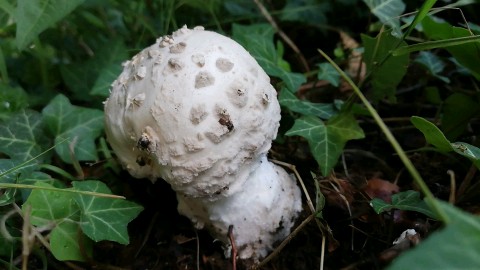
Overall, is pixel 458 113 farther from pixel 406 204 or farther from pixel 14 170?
pixel 14 170

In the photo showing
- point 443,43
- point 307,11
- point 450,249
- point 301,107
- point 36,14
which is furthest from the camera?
point 307,11

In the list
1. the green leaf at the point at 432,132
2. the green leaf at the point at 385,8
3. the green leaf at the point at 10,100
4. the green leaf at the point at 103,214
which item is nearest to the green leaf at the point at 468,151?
the green leaf at the point at 432,132

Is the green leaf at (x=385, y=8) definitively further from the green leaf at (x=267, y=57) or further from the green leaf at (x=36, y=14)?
the green leaf at (x=36, y=14)

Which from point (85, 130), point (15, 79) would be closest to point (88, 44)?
point (15, 79)

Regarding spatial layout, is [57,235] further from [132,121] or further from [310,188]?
[310,188]

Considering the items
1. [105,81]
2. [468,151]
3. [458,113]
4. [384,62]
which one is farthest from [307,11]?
[468,151]

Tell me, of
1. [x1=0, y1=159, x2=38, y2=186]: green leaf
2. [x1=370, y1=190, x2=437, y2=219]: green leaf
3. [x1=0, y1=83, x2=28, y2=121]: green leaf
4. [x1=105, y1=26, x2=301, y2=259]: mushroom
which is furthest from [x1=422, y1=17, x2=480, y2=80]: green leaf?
[x1=0, y1=83, x2=28, y2=121]: green leaf

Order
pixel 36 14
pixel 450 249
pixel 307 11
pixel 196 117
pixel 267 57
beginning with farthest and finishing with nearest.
Result: pixel 307 11, pixel 267 57, pixel 36 14, pixel 196 117, pixel 450 249

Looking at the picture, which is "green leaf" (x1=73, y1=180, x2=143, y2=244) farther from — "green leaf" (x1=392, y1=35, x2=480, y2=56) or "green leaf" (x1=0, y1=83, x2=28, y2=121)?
"green leaf" (x1=392, y1=35, x2=480, y2=56)
